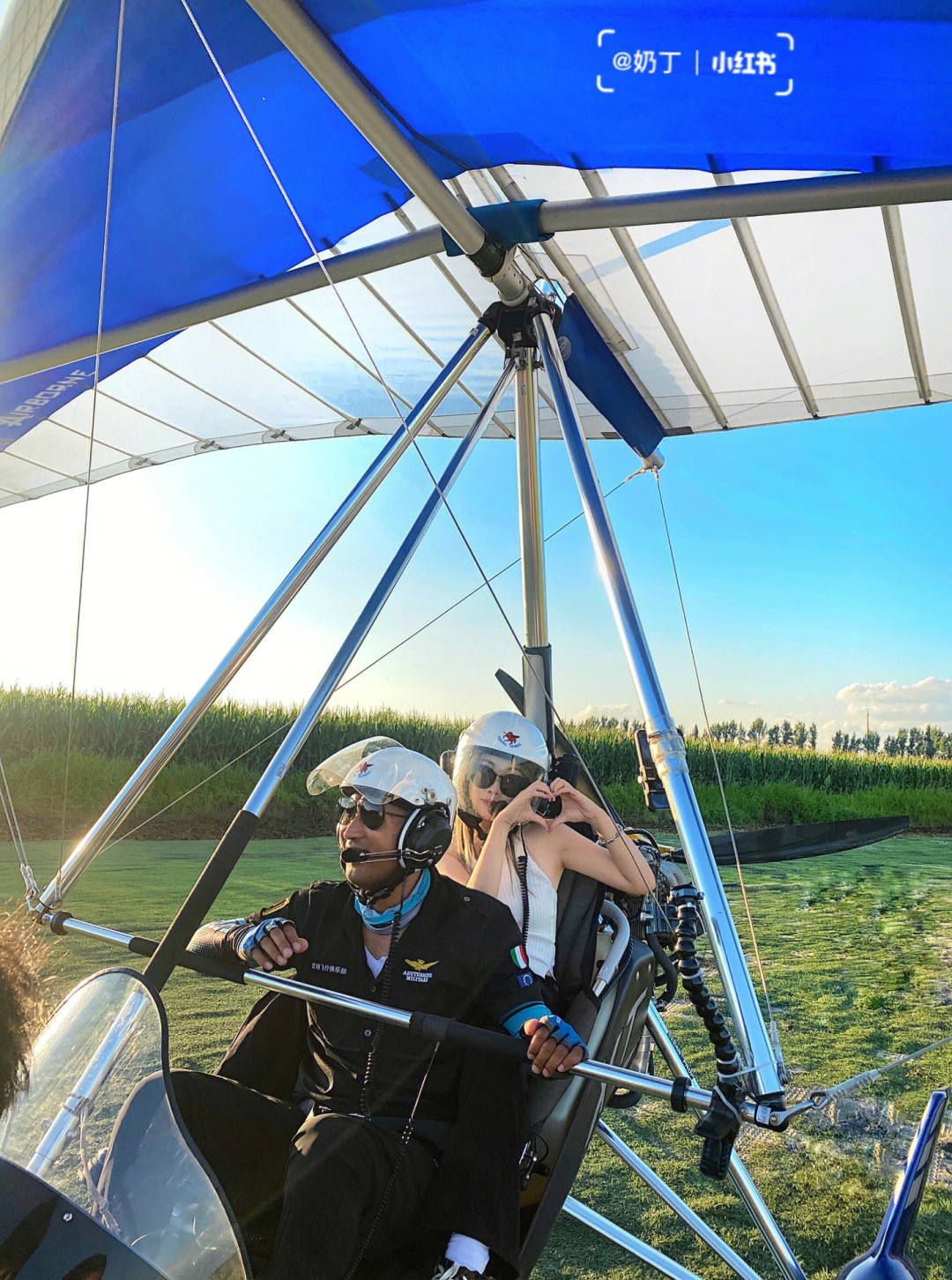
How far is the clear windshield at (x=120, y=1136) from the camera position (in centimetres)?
101

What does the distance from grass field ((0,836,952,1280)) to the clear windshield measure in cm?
8

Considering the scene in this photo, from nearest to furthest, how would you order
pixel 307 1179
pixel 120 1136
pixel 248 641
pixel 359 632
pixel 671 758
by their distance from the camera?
1. pixel 120 1136
2. pixel 307 1179
3. pixel 671 758
4. pixel 248 641
5. pixel 359 632

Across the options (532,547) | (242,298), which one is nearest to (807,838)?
(532,547)

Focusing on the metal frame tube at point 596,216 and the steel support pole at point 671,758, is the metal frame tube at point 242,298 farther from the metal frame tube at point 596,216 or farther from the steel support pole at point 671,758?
the steel support pole at point 671,758

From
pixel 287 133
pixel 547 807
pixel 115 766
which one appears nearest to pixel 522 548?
pixel 547 807

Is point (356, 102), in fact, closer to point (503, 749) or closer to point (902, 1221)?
point (503, 749)

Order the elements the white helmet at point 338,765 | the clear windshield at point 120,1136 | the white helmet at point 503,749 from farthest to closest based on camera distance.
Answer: the white helmet at point 503,749 < the white helmet at point 338,765 < the clear windshield at point 120,1136

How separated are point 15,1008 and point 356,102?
186 centimetres

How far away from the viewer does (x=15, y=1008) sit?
73 centimetres

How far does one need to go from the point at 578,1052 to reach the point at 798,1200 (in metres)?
2.03

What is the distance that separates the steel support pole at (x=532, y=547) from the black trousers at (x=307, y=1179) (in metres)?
1.45

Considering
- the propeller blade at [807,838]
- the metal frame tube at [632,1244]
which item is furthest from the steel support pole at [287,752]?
the propeller blade at [807,838]

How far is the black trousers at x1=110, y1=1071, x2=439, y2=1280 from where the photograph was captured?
1384 mm

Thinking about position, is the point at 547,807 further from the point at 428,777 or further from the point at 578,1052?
the point at 578,1052
